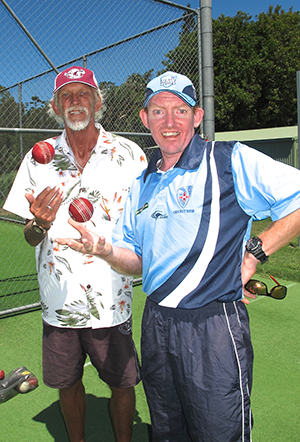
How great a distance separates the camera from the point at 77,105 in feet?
8.16

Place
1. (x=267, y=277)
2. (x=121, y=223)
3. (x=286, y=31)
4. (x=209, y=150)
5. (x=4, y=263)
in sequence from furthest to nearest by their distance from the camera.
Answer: (x=286, y=31) → (x=4, y=263) → (x=267, y=277) → (x=121, y=223) → (x=209, y=150)

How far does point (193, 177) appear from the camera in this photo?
178 centimetres

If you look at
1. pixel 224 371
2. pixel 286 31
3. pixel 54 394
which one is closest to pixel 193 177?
pixel 224 371

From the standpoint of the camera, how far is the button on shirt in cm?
240

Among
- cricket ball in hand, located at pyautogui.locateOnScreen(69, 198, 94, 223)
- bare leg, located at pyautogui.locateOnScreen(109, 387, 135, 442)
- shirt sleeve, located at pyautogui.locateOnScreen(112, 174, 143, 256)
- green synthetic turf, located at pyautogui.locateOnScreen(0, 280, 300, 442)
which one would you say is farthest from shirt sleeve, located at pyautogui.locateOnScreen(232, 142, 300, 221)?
green synthetic turf, located at pyautogui.locateOnScreen(0, 280, 300, 442)

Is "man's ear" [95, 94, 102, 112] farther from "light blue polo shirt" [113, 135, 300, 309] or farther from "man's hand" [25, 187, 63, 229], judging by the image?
"light blue polo shirt" [113, 135, 300, 309]

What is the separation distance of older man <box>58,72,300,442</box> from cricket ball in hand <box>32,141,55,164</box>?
0.78 meters

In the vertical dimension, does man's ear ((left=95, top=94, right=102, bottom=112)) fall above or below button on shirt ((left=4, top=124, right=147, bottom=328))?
above

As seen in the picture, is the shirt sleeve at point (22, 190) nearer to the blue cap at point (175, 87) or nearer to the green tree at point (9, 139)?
the blue cap at point (175, 87)

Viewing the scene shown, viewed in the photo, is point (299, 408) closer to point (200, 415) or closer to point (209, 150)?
point (200, 415)

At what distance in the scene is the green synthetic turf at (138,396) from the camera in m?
2.89

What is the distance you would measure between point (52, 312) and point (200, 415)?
44.8 inches

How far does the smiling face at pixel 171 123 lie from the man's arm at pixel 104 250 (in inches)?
20.1

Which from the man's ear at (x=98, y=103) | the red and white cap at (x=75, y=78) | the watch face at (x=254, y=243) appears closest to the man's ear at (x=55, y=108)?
the red and white cap at (x=75, y=78)
